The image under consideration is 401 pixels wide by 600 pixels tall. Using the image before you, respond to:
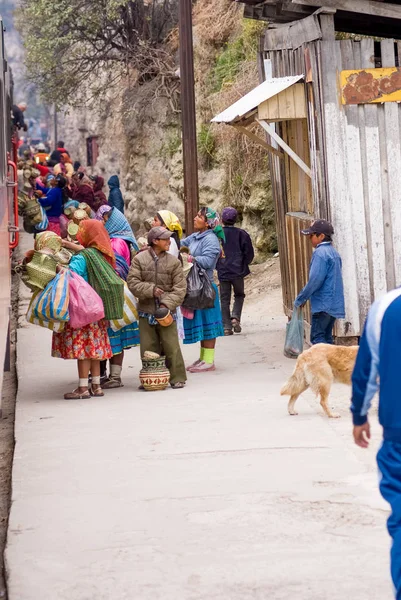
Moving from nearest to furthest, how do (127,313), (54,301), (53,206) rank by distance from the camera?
(54,301), (127,313), (53,206)

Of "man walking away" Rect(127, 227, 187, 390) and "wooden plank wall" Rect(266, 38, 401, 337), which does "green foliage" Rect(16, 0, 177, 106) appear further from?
"man walking away" Rect(127, 227, 187, 390)

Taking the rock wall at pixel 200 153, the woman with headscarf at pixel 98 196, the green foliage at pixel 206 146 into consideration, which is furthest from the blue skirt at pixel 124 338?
the green foliage at pixel 206 146

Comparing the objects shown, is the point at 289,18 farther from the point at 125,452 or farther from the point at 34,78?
the point at 34,78

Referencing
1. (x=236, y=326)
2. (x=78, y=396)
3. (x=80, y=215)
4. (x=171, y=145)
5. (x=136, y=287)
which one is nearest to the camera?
(x=136, y=287)

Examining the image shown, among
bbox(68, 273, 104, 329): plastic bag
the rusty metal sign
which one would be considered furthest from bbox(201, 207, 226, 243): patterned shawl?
bbox(68, 273, 104, 329): plastic bag

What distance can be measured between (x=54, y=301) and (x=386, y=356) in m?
5.57

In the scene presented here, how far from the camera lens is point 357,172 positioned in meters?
10.2

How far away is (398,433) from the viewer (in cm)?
386

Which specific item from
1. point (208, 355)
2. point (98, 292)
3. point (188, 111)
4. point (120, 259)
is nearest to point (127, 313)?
point (98, 292)

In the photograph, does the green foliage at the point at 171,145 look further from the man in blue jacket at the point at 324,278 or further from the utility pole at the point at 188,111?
the man in blue jacket at the point at 324,278

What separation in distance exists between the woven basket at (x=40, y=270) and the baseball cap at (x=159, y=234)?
90cm

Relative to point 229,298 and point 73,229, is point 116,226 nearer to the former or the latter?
point 73,229

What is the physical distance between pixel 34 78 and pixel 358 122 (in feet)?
65.8

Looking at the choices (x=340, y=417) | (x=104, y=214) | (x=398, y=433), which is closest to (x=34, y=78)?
(x=104, y=214)
